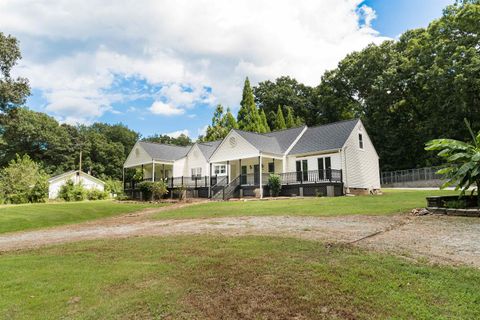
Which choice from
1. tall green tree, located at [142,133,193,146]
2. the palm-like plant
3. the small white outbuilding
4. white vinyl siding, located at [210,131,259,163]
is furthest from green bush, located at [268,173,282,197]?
tall green tree, located at [142,133,193,146]

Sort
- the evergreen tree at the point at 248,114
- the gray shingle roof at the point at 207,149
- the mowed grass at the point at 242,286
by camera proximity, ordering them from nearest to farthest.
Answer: the mowed grass at the point at 242,286 → the gray shingle roof at the point at 207,149 → the evergreen tree at the point at 248,114

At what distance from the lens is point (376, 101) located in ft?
144

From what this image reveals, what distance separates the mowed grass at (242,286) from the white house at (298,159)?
19.6m

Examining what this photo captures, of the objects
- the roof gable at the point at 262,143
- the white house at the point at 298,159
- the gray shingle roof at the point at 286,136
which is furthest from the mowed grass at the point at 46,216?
the gray shingle roof at the point at 286,136

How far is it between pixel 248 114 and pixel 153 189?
21.5 metres

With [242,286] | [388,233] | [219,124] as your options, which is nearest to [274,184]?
[388,233]

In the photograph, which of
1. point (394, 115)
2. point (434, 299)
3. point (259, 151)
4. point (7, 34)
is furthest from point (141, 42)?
point (394, 115)

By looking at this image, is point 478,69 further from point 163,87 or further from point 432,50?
point 163,87

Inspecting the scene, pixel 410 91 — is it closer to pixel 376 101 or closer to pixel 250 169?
pixel 376 101

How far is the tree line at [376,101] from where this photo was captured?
33625 mm

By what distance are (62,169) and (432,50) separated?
61599 millimetres

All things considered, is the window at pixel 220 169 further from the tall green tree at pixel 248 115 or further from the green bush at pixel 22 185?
the green bush at pixel 22 185

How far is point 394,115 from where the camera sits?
45.8 meters

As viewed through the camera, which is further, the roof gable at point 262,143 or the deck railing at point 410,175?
the deck railing at point 410,175
